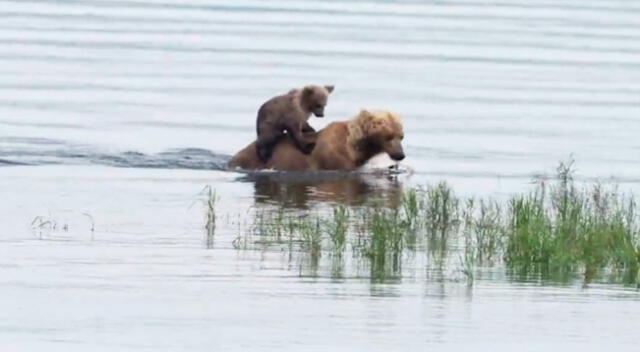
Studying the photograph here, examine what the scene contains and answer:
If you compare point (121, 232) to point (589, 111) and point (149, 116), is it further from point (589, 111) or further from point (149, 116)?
point (589, 111)

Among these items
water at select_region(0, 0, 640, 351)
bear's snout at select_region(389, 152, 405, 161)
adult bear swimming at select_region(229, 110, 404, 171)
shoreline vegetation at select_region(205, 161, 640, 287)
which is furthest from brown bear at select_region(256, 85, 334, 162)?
shoreline vegetation at select_region(205, 161, 640, 287)

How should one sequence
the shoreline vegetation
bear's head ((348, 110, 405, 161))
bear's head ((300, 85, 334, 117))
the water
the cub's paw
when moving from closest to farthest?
1. the water
2. the shoreline vegetation
3. bear's head ((348, 110, 405, 161))
4. bear's head ((300, 85, 334, 117))
5. the cub's paw

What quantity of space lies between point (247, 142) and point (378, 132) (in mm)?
3607

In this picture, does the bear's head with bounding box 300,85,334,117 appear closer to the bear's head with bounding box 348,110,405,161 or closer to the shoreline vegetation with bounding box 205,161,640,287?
the bear's head with bounding box 348,110,405,161

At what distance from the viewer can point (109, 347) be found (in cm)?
1261

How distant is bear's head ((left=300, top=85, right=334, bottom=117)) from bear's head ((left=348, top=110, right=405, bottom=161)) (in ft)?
1.05

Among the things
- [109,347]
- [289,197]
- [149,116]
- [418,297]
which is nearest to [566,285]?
[418,297]

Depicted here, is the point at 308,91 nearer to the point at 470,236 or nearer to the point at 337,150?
the point at 337,150

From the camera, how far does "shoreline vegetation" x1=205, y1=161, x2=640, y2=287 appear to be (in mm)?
15492

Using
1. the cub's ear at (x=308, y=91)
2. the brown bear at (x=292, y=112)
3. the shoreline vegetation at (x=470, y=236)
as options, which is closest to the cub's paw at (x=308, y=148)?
the brown bear at (x=292, y=112)

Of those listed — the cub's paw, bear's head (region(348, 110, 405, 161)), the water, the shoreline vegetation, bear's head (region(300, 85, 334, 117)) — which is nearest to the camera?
the water

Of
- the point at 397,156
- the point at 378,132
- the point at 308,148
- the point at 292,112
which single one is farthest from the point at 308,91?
the point at 397,156

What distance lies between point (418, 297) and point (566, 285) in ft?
3.38

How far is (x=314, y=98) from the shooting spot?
2181cm
